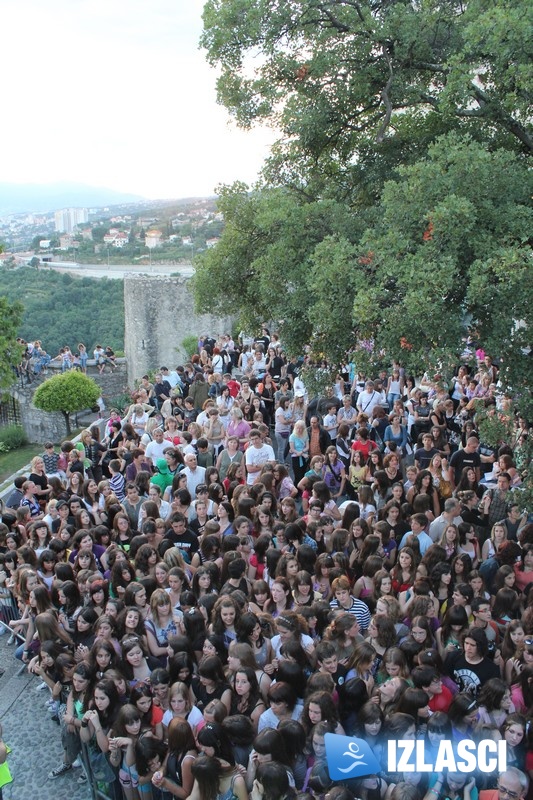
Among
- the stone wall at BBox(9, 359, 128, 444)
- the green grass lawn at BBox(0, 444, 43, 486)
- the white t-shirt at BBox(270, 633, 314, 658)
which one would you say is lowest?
the green grass lawn at BBox(0, 444, 43, 486)

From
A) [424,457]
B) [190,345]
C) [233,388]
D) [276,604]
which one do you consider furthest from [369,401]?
[190,345]

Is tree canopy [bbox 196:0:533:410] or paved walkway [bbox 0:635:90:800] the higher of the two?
tree canopy [bbox 196:0:533:410]

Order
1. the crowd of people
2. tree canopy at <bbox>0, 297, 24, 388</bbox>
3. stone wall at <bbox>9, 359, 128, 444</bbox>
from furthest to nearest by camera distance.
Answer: stone wall at <bbox>9, 359, 128, 444</bbox> < tree canopy at <bbox>0, 297, 24, 388</bbox> < the crowd of people

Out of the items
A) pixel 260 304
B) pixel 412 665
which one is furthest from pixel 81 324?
pixel 412 665

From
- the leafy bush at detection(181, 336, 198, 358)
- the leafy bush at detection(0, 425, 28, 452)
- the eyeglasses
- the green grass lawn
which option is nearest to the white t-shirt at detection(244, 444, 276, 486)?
the eyeglasses

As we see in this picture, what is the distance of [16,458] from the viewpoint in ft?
70.2

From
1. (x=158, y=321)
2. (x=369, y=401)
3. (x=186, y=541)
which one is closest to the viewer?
(x=186, y=541)

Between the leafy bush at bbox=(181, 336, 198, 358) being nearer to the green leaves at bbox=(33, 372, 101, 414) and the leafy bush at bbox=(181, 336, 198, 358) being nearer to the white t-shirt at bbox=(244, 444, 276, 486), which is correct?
the green leaves at bbox=(33, 372, 101, 414)

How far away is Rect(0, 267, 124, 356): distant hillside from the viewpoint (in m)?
42.1

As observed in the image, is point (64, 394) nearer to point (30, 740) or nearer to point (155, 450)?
point (155, 450)

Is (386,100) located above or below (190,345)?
above

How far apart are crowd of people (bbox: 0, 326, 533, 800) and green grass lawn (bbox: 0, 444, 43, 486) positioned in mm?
9956

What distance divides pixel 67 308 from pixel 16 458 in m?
25.3

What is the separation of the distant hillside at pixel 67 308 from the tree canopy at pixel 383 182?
31.5 meters
